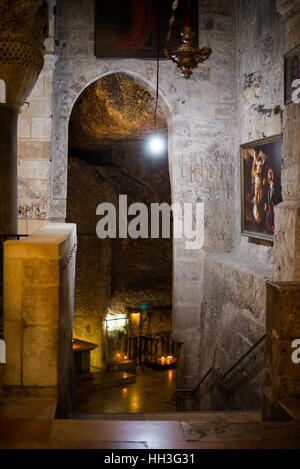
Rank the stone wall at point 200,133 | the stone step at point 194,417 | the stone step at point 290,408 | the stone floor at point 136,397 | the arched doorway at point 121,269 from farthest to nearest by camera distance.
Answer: the arched doorway at point 121,269 → the stone floor at point 136,397 → the stone wall at point 200,133 → the stone step at point 194,417 → the stone step at point 290,408

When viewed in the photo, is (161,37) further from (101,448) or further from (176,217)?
(101,448)

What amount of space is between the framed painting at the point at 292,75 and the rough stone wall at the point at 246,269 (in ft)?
5.82

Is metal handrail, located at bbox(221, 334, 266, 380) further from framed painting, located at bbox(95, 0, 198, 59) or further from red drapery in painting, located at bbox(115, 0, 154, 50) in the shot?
red drapery in painting, located at bbox(115, 0, 154, 50)

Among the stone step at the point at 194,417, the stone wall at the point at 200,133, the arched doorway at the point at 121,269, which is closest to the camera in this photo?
the stone step at the point at 194,417

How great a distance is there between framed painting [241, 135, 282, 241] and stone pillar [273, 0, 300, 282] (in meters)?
1.66

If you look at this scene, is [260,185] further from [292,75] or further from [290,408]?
[290,408]

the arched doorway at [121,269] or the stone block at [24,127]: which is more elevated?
the stone block at [24,127]

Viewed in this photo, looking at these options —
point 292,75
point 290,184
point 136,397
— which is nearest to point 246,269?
point 290,184

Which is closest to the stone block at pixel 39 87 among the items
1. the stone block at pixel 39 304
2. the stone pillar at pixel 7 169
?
the stone pillar at pixel 7 169

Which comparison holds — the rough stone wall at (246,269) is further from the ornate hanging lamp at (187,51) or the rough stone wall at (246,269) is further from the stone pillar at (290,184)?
the stone pillar at (290,184)

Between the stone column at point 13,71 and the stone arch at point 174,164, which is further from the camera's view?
the stone arch at point 174,164

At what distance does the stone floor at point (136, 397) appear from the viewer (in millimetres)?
8305
